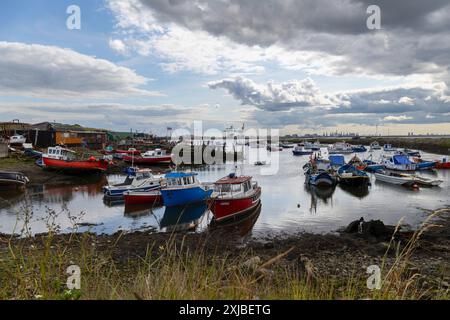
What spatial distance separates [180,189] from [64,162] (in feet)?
75.3

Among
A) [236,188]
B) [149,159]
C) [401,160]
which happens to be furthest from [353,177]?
[149,159]

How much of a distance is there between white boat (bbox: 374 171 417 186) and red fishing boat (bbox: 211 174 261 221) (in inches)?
839

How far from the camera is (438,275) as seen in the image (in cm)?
939

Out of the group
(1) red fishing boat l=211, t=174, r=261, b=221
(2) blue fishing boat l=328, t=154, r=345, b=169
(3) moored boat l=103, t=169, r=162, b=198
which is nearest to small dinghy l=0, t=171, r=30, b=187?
(3) moored boat l=103, t=169, r=162, b=198

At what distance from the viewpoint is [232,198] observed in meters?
20.2

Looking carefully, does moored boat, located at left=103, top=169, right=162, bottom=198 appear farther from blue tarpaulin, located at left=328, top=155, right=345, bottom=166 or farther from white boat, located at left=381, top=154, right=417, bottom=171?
white boat, located at left=381, top=154, right=417, bottom=171

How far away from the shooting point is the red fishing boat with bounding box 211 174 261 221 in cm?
2008

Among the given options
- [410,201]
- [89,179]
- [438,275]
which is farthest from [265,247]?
[89,179]

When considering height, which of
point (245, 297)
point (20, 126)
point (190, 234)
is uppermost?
point (20, 126)

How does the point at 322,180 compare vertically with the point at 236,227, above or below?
above

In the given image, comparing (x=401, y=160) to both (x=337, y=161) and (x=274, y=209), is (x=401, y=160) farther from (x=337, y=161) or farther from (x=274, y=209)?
(x=274, y=209)
